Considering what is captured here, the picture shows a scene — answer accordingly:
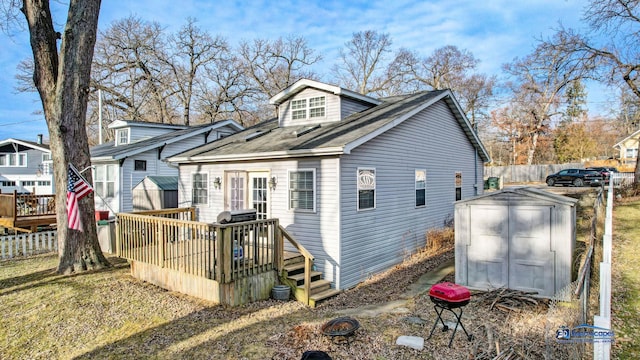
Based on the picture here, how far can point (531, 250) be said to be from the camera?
6758 millimetres

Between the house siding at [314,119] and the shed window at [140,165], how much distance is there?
763 centimetres

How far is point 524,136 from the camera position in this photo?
41750mm

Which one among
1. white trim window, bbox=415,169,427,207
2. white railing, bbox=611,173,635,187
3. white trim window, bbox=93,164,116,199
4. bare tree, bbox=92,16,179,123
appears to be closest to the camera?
white trim window, bbox=415,169,427,207

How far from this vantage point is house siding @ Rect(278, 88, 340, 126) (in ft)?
39.7

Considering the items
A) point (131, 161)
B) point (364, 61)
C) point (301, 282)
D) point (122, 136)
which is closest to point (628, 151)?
point (364, 61)

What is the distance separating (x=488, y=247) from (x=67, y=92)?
1000 cm

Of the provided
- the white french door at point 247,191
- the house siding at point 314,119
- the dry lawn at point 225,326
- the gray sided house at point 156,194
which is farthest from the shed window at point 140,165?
the dry lawn at point 225,326

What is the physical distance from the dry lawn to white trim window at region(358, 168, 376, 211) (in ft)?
7.72

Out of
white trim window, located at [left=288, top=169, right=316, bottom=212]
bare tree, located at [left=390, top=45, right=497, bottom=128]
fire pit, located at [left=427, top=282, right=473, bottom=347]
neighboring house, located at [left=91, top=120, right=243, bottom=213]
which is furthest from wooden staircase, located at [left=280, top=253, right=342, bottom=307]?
bare tree, located at [left=390, top=45, right=497, bottom=128]

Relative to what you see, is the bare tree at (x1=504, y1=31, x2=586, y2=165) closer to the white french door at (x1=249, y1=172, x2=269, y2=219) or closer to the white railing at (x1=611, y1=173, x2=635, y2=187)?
the white railing at (x1=611, y1=173, x2=635, y2=187)

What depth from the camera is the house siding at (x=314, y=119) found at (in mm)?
12109

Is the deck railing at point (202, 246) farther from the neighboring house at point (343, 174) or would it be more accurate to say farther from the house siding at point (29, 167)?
the house siding at point (29, 167)

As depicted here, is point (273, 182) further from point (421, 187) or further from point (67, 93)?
point (67, 93)

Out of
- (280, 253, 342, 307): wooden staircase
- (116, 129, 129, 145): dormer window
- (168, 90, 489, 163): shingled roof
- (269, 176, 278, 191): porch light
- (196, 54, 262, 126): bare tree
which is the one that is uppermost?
(196, 54, 262, 126): bare tree
